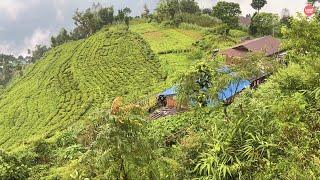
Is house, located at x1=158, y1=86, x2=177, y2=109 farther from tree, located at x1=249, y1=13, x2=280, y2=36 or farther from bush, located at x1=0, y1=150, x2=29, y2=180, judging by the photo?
tree, located at x1=249, y1=13, x2=280, y2=36

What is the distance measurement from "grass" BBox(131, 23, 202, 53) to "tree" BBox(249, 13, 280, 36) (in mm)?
8702

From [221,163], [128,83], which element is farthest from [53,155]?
[128,83]

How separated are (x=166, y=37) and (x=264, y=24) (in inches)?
609

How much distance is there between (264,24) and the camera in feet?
213

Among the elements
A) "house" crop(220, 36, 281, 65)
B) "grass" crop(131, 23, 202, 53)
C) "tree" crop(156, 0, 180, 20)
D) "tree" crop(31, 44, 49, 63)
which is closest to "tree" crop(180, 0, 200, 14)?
"tree" crop(156, 0, 180, 20)

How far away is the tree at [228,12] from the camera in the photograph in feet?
229

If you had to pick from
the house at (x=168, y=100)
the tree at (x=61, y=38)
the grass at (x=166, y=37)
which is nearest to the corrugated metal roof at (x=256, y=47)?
the grass at (x=166, y=37)

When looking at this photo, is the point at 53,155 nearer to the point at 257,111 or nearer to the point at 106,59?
the point at 257,111

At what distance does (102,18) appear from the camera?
7656cm

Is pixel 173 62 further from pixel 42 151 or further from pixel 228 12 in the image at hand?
pixel 42 151

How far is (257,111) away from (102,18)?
223ft

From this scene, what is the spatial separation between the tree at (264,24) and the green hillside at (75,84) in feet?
59.3

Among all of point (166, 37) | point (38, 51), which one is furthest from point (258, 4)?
point (38, 51)

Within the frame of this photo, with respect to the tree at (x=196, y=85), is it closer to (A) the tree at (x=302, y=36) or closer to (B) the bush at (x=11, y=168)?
(A) the tree at (x=302, y=36)
